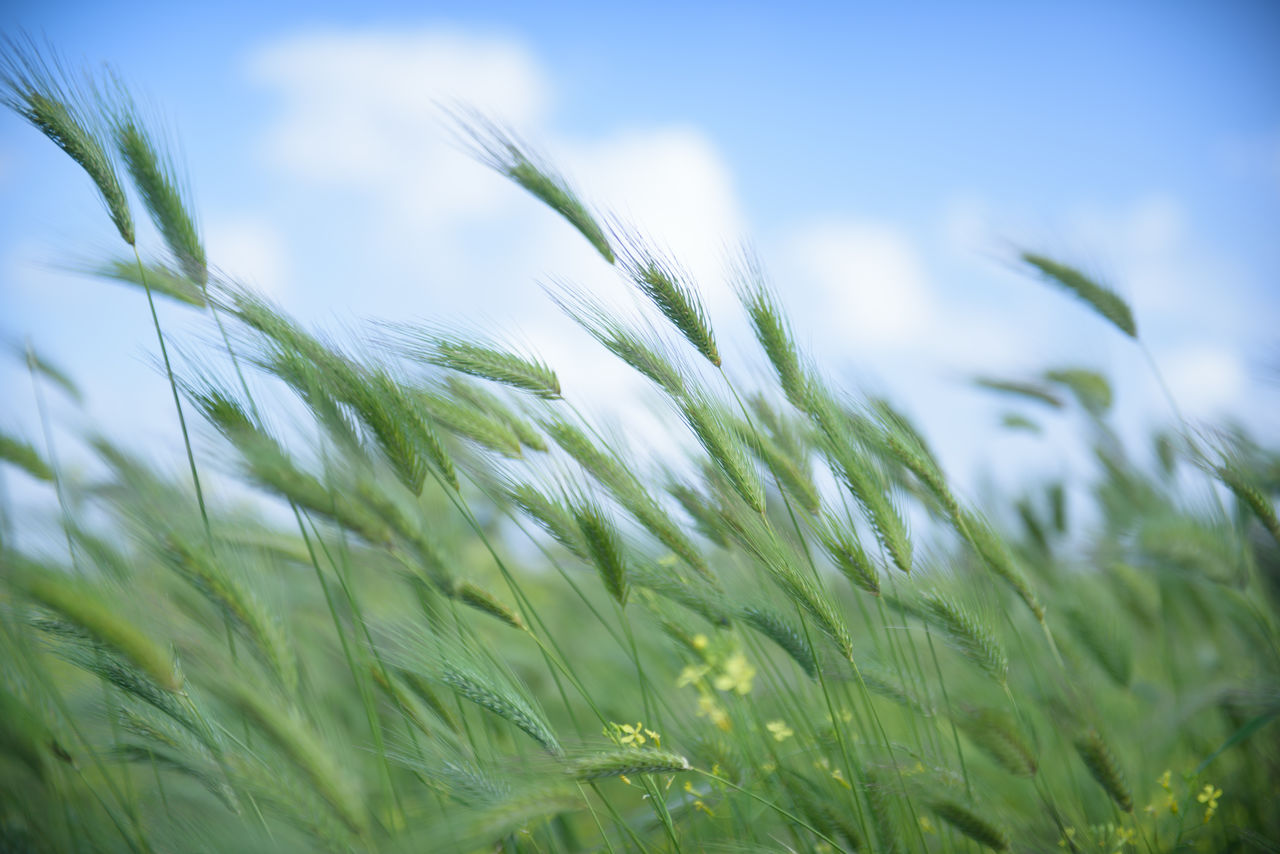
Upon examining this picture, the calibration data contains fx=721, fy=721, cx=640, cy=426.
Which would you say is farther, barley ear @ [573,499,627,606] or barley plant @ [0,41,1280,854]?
barley ear @ [573,499,627,606]

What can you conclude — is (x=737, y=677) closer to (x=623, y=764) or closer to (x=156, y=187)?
(x=623, y=764)

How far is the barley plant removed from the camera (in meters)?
1.05

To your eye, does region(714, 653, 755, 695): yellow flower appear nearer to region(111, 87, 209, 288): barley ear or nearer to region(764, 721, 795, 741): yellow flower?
region(764, 721, 795, 741): yellow flower

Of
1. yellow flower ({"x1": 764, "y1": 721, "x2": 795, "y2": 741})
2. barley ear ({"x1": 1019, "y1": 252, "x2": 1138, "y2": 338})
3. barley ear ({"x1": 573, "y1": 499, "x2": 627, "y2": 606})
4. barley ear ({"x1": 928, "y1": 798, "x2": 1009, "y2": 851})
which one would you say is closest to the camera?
barley ear ({"x1": 928, "y1": 798, "x2": 1009, "y2": 851})

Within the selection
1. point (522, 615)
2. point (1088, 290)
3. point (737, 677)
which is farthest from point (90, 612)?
point (1088, 290)

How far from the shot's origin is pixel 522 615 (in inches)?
58.8

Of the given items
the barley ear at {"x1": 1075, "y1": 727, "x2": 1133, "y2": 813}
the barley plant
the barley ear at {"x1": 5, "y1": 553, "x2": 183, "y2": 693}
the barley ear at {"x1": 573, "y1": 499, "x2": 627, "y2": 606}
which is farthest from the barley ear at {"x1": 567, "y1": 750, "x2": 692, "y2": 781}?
the barley ear at {"x1": 1075, "y1": 727, "x2": 1133, "y2": 813}

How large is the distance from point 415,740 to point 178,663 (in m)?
0.40

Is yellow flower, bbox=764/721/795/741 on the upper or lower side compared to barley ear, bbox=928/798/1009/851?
upper

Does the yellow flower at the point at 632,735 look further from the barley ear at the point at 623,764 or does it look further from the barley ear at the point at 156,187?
the barley ear at the point at 156,187

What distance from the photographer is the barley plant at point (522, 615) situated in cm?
105

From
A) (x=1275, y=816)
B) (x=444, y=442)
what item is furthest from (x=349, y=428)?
(x=1275, y=816)


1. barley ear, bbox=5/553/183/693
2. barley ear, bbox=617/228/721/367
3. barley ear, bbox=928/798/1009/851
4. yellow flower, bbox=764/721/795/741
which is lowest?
barley ear, bbox=928/798/1009/851

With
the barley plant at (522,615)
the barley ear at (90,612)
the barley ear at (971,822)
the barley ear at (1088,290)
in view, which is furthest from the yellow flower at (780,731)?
the barley ear at (1088,290)
